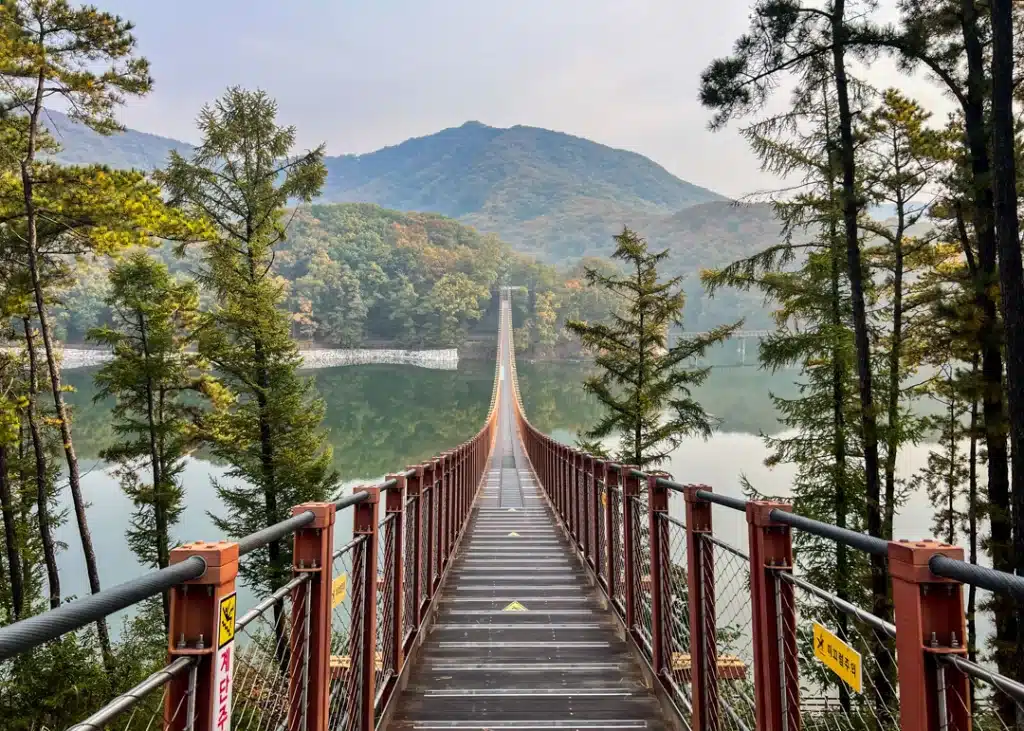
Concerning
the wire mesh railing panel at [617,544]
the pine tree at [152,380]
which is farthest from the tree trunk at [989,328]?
the pine tree at [152,380]

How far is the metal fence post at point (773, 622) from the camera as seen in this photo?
1722mm

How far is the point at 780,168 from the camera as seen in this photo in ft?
21.8

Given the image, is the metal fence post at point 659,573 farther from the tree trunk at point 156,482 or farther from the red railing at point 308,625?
the tree trunk at point 156,482

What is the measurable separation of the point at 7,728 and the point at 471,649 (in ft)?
23.0

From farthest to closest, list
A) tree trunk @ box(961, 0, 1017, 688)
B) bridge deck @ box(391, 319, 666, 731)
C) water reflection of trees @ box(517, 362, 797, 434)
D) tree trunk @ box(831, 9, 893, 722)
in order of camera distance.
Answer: water reflection of trees @ box(517, 362, 797, 434)
tree trunk @ box(831, 9, 893, 722)
tree trunk @ box(961, 0, 1017, 688)
bridge deck @ box(391, 319, 666, 731)

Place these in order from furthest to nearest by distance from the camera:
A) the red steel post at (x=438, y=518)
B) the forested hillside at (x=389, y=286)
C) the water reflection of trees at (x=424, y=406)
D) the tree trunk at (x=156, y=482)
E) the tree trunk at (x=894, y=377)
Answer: the forested hillside at (x=389, y=286) < the water reflection of trees at (x=424, y=406) < the tree trunk at (x=156, y=482) < the tree trunk at (x=894, y=377) < the red steel post at (x=438, y=518)

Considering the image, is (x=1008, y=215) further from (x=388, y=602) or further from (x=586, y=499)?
(x=388, y=602)

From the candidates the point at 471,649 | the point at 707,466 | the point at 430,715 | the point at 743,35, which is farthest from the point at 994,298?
the point at 707,466

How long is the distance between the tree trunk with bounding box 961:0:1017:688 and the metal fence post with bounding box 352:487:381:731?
5.40 m

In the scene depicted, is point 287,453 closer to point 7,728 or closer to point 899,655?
point 7,728

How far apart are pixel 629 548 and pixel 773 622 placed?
1658 millimetres

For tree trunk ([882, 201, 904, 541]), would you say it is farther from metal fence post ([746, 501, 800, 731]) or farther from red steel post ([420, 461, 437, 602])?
metal fence post ([746, 501, 800, 731])

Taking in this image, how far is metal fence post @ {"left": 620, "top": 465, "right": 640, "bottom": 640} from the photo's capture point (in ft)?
10.9

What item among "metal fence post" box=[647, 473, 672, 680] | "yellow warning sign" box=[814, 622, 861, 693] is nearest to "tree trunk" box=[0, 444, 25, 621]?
"metal fence post" box=[647, 473, 672, 680]
